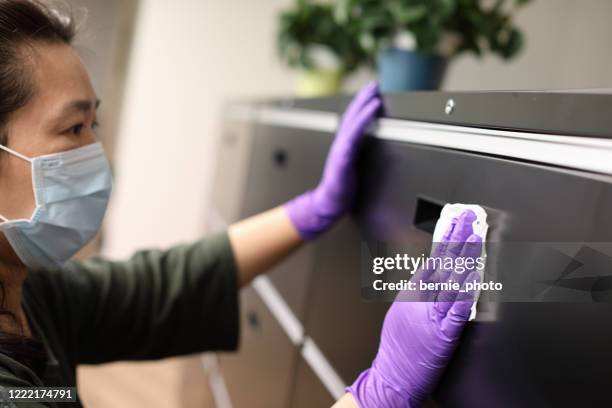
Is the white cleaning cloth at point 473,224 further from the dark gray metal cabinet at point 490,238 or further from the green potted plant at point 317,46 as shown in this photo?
the green potted plant at point 317,46

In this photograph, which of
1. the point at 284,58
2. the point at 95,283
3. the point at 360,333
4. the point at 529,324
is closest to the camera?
the point at 529,324

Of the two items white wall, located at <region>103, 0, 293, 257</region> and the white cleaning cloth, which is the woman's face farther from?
white wall, located at <region>103, 0, 293, 257</region>

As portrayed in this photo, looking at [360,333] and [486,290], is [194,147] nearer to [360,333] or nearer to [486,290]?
[360,333]

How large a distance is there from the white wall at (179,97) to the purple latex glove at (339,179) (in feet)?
4.64

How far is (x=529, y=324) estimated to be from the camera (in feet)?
1.35

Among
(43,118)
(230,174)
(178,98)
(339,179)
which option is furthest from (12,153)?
(178,98)

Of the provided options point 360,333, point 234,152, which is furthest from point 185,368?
point 360,333

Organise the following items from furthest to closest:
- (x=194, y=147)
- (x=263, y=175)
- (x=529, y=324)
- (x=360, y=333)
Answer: (x=194, y=147) → (x=263, y=175) → (x=360, y=333) → (x=529, y=324)

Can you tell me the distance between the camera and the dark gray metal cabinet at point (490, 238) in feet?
1.22

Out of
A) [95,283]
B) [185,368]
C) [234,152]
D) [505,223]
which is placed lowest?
[185,368]

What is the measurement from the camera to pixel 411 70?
2.98ft

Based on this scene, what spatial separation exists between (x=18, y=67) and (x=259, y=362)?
693 millimetres

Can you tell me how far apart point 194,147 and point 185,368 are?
99 centimetres

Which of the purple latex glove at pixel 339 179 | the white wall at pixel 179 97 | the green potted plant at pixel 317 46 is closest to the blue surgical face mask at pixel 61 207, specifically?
the purple latex glove at pixel 339 179
